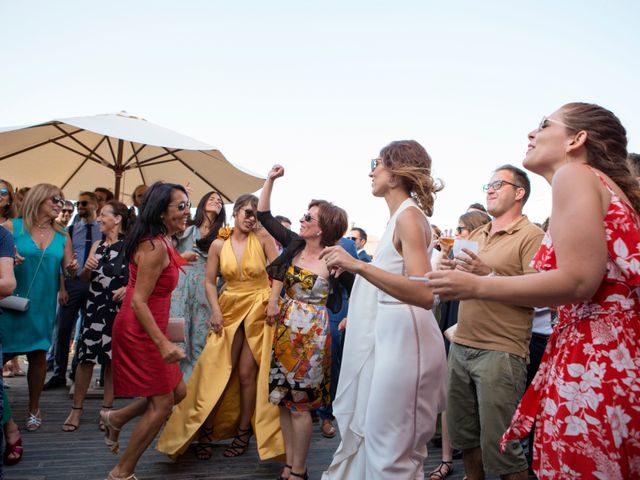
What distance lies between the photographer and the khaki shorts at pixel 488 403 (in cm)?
313

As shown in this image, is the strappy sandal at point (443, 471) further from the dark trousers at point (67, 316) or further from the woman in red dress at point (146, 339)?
the dark trousers at point (67, 316)

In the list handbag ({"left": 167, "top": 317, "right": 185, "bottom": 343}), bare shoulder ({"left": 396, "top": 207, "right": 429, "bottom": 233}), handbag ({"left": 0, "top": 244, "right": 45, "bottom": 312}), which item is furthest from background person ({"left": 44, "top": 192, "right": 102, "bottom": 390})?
bare shoulder ({"left": 396, "top": 207, "right": 429, "bottom": 233})

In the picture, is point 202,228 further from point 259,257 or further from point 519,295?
point 519,295

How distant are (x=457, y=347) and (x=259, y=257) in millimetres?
2079

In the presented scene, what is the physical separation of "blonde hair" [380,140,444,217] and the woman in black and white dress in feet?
11.2

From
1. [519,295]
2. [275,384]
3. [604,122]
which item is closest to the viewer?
[519,295]

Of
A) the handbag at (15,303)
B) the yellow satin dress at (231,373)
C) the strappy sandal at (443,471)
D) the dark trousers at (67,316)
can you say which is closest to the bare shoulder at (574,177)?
the strappy sandal at (443,471)

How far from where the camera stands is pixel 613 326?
5.27ft

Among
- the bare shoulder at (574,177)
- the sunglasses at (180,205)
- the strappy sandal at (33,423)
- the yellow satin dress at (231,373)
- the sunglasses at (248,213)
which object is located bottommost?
the strappy sandal at (33,423)

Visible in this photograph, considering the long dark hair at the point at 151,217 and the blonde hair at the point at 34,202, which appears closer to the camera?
the long dark hair at the point at 151,217

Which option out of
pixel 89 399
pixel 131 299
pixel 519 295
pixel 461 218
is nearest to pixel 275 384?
pixel 131 299

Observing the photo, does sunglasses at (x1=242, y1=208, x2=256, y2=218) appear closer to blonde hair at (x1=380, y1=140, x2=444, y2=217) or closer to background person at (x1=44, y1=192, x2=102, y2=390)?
blonde hair at (x1=380, y1=140, x2=444, y2=217)

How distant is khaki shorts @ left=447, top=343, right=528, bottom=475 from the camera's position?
3.13 metres

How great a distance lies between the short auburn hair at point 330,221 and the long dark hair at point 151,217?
3.79 feet
